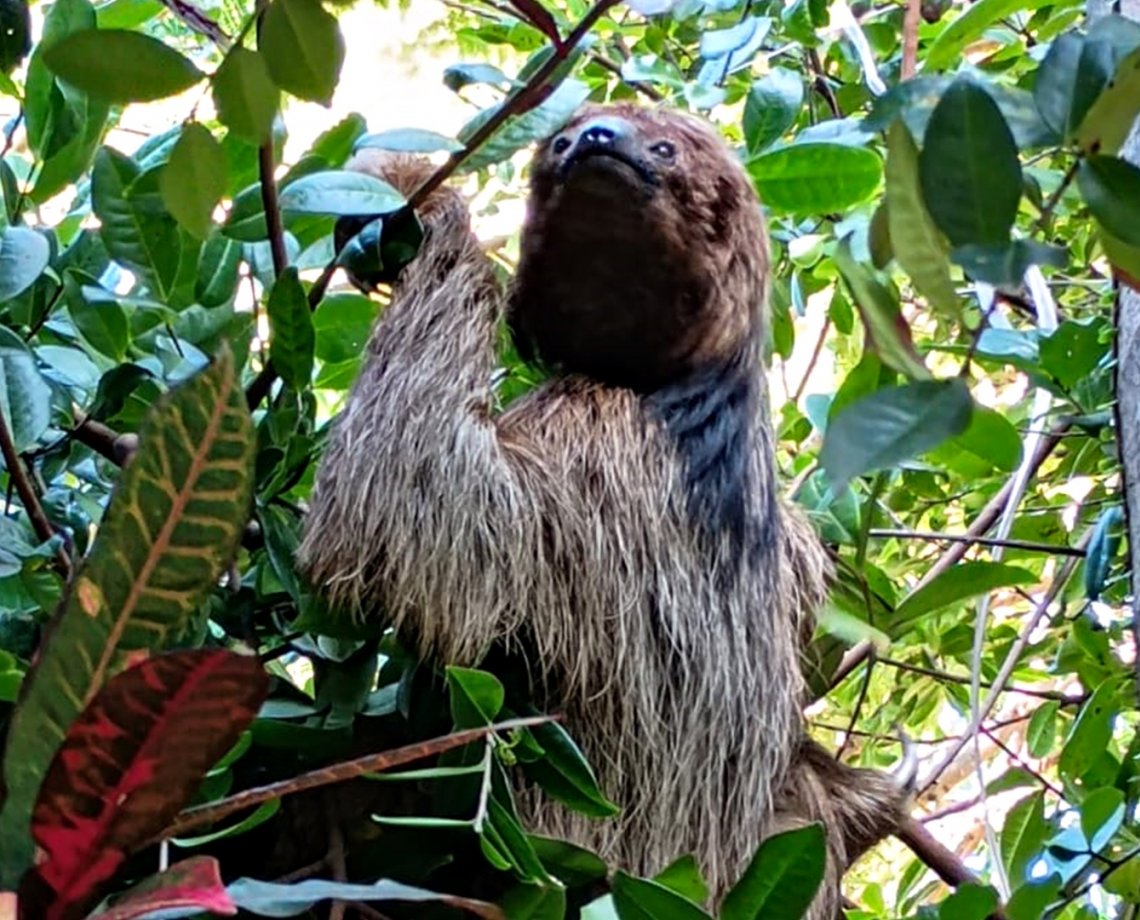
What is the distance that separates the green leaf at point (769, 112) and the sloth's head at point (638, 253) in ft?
0.95

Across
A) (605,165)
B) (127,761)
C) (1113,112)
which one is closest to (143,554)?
(127,761)

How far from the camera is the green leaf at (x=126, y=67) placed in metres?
1.30

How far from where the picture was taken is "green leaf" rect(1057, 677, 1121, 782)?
2463 mm

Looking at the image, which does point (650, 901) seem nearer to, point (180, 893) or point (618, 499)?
point (180, 893)

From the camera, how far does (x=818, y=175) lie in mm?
2373

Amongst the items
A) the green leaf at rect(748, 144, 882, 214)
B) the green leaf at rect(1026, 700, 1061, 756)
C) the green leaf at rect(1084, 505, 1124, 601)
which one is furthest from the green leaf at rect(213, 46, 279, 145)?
the green leaf at rect(1026, 700, 1061, 756)

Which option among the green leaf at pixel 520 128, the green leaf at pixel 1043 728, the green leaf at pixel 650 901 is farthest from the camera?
the green leaf at pixel 1043 728

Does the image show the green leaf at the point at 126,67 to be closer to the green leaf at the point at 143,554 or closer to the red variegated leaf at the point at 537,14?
the red variegated leaf at the point at 537,14

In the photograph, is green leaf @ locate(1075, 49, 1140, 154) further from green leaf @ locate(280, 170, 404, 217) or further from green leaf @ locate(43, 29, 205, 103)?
green leaf @ locate(280, 170, 404, 217)

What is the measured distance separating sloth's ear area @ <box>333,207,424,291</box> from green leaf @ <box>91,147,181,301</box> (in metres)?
0.24

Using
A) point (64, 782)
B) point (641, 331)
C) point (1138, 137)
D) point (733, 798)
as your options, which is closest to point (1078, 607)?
point (733, 798)

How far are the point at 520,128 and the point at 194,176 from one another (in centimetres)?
69

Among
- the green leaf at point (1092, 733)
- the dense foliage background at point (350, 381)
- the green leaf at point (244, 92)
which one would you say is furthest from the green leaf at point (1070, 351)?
the green leaf at point (244, 92)

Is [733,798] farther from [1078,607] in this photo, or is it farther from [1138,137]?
[1138,137]
